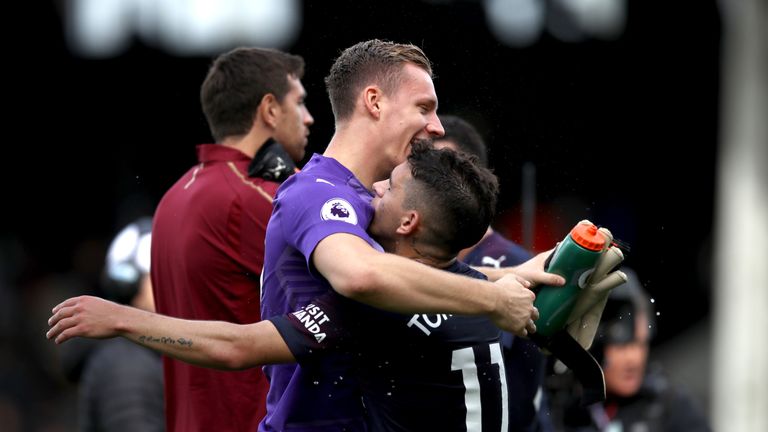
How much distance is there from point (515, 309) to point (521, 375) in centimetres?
196

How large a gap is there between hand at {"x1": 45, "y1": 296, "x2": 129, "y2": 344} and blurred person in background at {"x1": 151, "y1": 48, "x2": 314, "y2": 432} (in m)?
1.43

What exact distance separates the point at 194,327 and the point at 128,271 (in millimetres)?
3277

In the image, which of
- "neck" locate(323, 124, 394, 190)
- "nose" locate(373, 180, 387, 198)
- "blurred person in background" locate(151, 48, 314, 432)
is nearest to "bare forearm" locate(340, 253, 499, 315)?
"nose" locate(373, 180, 387, 198)

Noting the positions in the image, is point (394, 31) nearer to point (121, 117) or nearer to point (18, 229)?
point (121, 117)

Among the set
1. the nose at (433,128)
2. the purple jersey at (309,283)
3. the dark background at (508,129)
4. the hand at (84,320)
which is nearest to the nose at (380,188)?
the purple jersey at (309,283)

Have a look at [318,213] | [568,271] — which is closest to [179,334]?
[318,213]

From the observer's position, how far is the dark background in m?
11.0

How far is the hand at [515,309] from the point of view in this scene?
13.7ft

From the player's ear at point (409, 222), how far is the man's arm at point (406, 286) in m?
0.24

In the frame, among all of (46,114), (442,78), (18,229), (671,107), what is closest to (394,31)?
(442,78)

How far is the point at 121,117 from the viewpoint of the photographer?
13508mm

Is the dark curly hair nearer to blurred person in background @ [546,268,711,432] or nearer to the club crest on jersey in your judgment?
the club crest on jersey

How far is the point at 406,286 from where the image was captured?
13.4ft

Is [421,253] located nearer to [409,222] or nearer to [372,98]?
[409,222]
